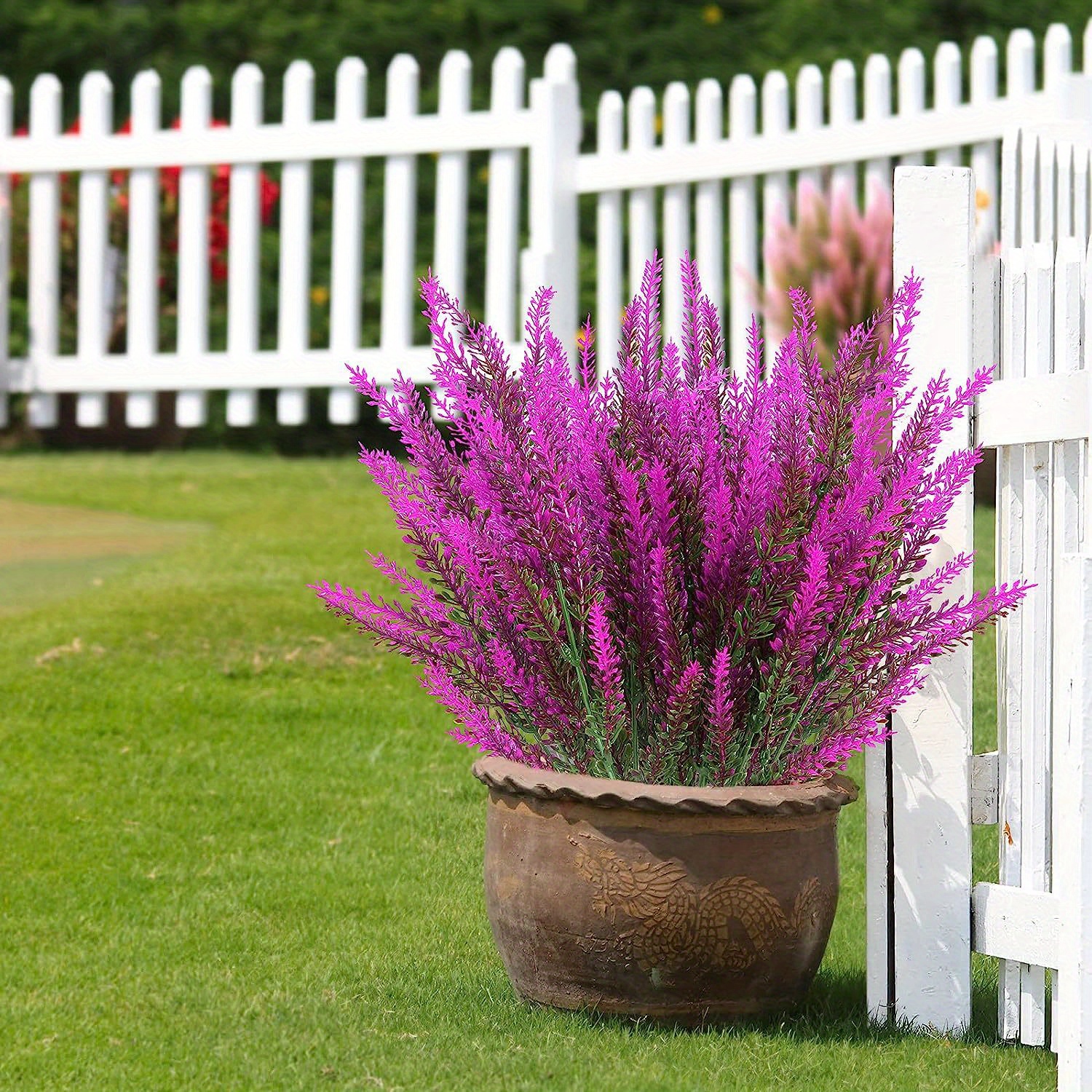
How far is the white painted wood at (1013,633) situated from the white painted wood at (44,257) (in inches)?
248

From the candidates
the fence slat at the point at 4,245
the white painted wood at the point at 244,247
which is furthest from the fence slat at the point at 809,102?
the fence slat at the point at 4,245

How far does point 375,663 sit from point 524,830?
221 cm

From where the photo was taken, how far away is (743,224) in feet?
26.4

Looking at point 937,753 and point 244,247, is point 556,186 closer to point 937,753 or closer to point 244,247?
point 244,247

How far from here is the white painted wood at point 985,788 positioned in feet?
10.2

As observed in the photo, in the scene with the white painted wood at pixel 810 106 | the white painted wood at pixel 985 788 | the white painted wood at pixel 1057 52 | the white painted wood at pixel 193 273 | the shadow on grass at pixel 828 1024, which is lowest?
the shadow on grass at pixel 828 1024

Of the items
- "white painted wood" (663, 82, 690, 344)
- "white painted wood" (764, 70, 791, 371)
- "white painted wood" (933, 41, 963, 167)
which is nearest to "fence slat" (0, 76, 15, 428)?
"white painted wood" (663, 82, 690, 344)

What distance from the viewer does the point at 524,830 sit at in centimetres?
299

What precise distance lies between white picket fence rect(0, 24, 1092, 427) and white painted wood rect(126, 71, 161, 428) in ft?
0.03

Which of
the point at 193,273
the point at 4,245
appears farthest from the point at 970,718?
the point at 4,245

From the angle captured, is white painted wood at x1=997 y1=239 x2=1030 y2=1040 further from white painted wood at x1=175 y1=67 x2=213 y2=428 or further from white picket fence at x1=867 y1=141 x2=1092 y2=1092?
white painted wood at x1=175 y1=67 x2=213 y2=428

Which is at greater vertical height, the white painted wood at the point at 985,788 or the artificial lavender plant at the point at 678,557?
the artificial lavender plant at the point at 678,557

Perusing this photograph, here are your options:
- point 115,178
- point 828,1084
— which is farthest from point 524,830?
point 115,178

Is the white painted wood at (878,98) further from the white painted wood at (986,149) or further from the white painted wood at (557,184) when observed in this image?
the white painted wood at (557,184)
